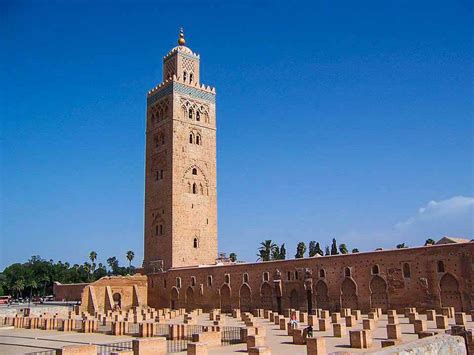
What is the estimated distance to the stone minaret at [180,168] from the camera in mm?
33906

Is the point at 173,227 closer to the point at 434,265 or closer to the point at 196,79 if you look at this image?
the point at 196,79

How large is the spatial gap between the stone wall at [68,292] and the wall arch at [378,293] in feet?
79.5

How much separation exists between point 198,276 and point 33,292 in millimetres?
36666

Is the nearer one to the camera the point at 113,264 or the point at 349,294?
the point at 349,294

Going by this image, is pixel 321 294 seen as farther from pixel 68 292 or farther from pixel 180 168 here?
pixel 68 292

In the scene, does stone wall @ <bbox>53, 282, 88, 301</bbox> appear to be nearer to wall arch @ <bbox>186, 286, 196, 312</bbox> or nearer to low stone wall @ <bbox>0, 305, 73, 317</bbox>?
low stone wall @ <bbox>0, 305, 73, 317</bbox>

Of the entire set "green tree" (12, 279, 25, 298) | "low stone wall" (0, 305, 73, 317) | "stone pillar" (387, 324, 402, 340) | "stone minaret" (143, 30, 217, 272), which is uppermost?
"stone minaret" (143, 30, 217, 272)

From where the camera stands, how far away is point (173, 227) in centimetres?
3328

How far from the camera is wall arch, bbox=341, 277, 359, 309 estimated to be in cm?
2173

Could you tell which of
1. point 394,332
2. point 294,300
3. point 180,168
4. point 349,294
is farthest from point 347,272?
point 180,168

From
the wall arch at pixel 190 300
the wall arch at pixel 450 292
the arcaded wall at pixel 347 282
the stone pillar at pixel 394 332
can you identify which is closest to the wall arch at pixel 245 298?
the arcaded wall at pixel 347 282

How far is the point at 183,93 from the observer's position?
36.4 meters

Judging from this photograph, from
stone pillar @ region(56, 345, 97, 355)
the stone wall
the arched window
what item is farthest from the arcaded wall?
stone pillar @ region(56, 345, 97, 355)

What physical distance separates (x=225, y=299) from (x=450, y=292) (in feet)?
42.8
